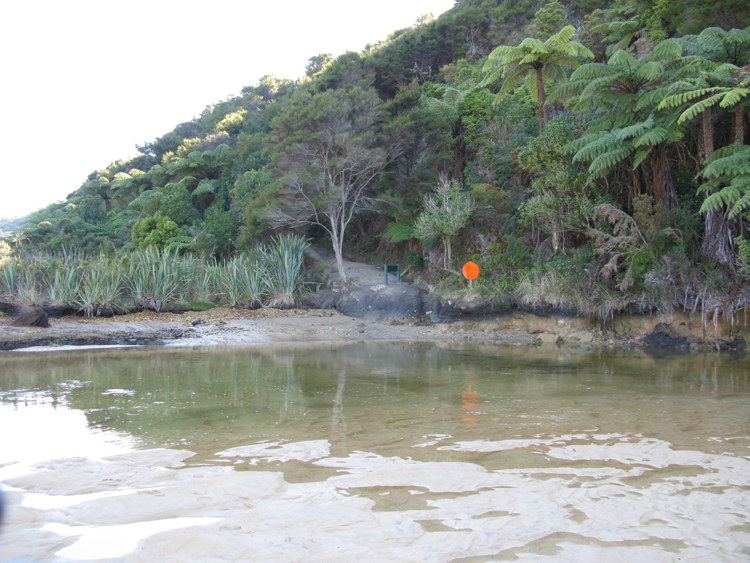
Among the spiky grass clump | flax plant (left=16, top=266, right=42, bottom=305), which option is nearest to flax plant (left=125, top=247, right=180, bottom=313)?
the spiky grass clump

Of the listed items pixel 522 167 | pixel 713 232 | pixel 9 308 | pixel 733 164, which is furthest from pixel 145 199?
pixel 733 164

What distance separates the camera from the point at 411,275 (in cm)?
2075

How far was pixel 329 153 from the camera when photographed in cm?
2002

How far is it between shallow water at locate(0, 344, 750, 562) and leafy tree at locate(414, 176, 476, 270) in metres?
10.4

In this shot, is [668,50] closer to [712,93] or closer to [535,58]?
[712,93]

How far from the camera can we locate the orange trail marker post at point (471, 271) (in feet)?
53.6

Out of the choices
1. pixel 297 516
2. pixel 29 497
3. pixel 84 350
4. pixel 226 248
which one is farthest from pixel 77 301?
pixel 297 516

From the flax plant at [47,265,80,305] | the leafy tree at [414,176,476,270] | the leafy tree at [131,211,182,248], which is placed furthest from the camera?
the leafy tree at [131,211,182,248]

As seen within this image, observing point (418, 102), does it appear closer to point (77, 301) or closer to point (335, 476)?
point (77, 301)

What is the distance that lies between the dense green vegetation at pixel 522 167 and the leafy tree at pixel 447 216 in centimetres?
10

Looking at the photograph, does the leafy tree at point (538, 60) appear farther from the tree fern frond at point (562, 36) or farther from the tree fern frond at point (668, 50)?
the tree fern frond at point (668, 50)

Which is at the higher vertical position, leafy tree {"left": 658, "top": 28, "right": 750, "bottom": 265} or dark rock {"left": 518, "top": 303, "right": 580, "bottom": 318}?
leafy tree {"left": 658, "top": 28, "right": 750, "bottom": 265}

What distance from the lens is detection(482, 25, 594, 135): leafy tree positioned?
1458 centimetres

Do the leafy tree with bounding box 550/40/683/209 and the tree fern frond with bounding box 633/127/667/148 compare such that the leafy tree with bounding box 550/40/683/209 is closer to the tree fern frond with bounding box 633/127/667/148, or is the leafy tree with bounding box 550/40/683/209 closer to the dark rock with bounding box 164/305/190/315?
the tree fern frond with bounding box 633/127/667/148
